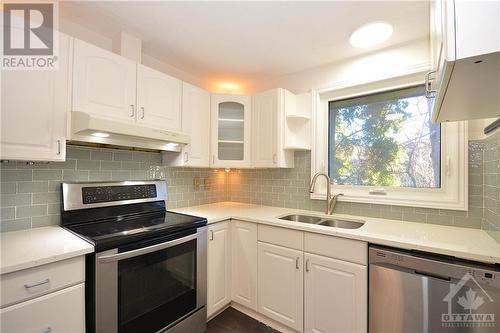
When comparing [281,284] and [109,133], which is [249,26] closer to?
[109,133]

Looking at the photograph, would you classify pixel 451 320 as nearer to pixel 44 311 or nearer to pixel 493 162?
pixel 493 162

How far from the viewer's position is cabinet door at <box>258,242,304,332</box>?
5.75 feet

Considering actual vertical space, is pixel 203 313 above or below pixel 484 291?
below

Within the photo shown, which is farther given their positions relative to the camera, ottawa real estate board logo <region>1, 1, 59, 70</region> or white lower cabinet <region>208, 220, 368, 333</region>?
white lower cabinet <region>208, 220, 368, 333</region>

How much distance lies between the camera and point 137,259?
1.42 meters


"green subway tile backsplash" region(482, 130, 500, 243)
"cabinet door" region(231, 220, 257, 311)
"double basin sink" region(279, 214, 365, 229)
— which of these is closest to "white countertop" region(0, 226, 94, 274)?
"cabinet door" region(231, 220, 257, 311)

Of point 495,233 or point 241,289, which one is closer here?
point 495,233

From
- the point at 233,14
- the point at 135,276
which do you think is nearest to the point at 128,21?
the point at 233,14

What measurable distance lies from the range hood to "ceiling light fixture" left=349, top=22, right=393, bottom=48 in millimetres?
1558

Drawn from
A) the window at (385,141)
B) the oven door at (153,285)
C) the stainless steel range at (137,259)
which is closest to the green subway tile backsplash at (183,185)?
the stainless steel range at (137,259)

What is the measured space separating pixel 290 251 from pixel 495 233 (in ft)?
4.00

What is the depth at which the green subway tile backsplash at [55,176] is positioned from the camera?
1.43m

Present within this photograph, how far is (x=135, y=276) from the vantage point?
1.42 metres

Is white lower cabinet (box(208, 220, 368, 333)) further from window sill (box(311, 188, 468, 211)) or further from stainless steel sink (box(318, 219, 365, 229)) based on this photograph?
window sill (box(311, 188, 468, 211))
